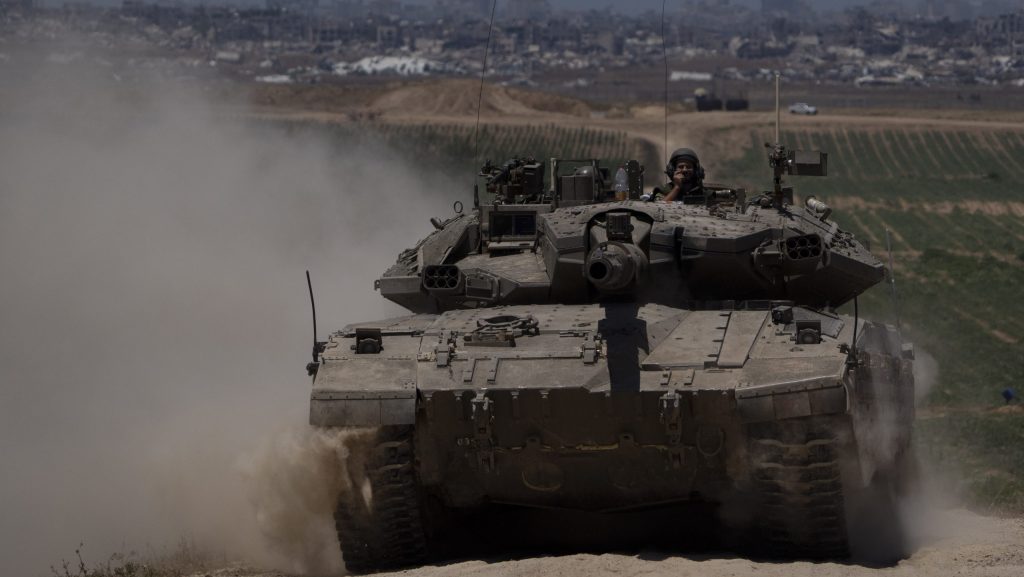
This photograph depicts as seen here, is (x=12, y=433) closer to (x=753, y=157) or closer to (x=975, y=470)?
(x=975, y=470)

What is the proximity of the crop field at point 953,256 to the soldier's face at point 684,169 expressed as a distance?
4.52m

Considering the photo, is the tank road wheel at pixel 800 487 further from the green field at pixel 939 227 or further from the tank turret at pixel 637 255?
the green field at pixel 939 227

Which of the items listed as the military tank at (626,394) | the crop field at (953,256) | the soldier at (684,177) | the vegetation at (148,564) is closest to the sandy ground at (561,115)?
the crop field at (953,256)

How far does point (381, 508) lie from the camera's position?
15102mm

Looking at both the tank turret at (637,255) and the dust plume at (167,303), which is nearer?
the tank turret at (637,255)

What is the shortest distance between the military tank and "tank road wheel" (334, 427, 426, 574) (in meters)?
0.02

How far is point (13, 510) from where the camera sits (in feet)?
62.9

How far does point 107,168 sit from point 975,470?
1782 centimetres

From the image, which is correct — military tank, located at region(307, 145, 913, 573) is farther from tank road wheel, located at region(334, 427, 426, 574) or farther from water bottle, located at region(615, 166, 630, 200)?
water bottle, located at region(615, 166, 630, 200)

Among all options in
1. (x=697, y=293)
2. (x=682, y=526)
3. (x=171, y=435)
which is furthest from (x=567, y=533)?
(x=171, y=435)

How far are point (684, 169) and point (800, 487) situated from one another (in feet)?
19.3

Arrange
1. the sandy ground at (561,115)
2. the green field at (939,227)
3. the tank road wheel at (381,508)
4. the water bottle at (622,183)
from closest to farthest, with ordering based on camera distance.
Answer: the tank road wheel at (381,508)
the water bottle at (622,183)
the green field at (939,227)
the sandy ground at (561,115)

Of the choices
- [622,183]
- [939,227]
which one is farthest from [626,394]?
[939,227]

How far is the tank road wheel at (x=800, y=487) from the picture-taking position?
47.3 feet
